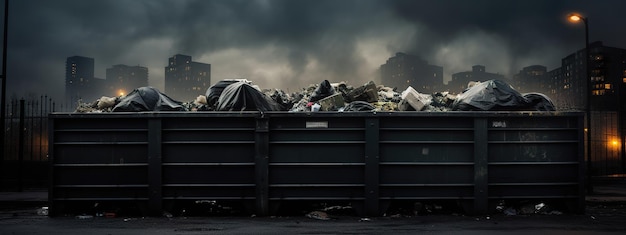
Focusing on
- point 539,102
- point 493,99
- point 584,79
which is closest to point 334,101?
point 493,99

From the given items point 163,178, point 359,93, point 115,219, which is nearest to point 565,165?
point 359,93

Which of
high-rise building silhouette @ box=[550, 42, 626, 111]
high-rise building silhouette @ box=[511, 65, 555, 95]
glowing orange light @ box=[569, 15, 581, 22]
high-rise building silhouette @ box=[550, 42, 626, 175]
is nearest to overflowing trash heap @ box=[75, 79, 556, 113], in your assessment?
glowing orange light @ box=[569, 15, 581, 22]

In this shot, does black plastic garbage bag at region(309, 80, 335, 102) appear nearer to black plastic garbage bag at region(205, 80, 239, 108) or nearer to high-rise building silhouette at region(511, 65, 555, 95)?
black plastic garbage bag at region(205, 80, 239, 108)

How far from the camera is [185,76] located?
5462cm

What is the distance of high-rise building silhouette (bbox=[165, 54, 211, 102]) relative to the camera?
49188 mm

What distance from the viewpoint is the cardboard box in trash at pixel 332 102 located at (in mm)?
6805

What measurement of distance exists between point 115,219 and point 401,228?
3828 millimetres

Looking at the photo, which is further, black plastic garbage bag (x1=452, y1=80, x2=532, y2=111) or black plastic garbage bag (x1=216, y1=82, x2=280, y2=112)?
black plastic garbage bag (x1=452, y1=80, x2=532, y2=111)

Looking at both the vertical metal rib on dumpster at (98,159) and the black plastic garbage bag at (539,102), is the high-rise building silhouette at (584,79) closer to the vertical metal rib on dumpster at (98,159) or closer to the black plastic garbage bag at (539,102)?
the black plastic garbage bag at (539,102)

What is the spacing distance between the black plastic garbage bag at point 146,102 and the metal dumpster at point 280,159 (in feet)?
1.68

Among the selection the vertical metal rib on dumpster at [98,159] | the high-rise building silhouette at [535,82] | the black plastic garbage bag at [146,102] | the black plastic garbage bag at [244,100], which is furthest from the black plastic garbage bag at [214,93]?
the high-rise building silhouette at [535,82]

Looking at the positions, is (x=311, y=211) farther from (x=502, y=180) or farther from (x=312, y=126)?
(x=502, y=180)

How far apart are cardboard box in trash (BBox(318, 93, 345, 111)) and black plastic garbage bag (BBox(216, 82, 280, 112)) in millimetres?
865

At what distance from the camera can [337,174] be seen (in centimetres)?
598
